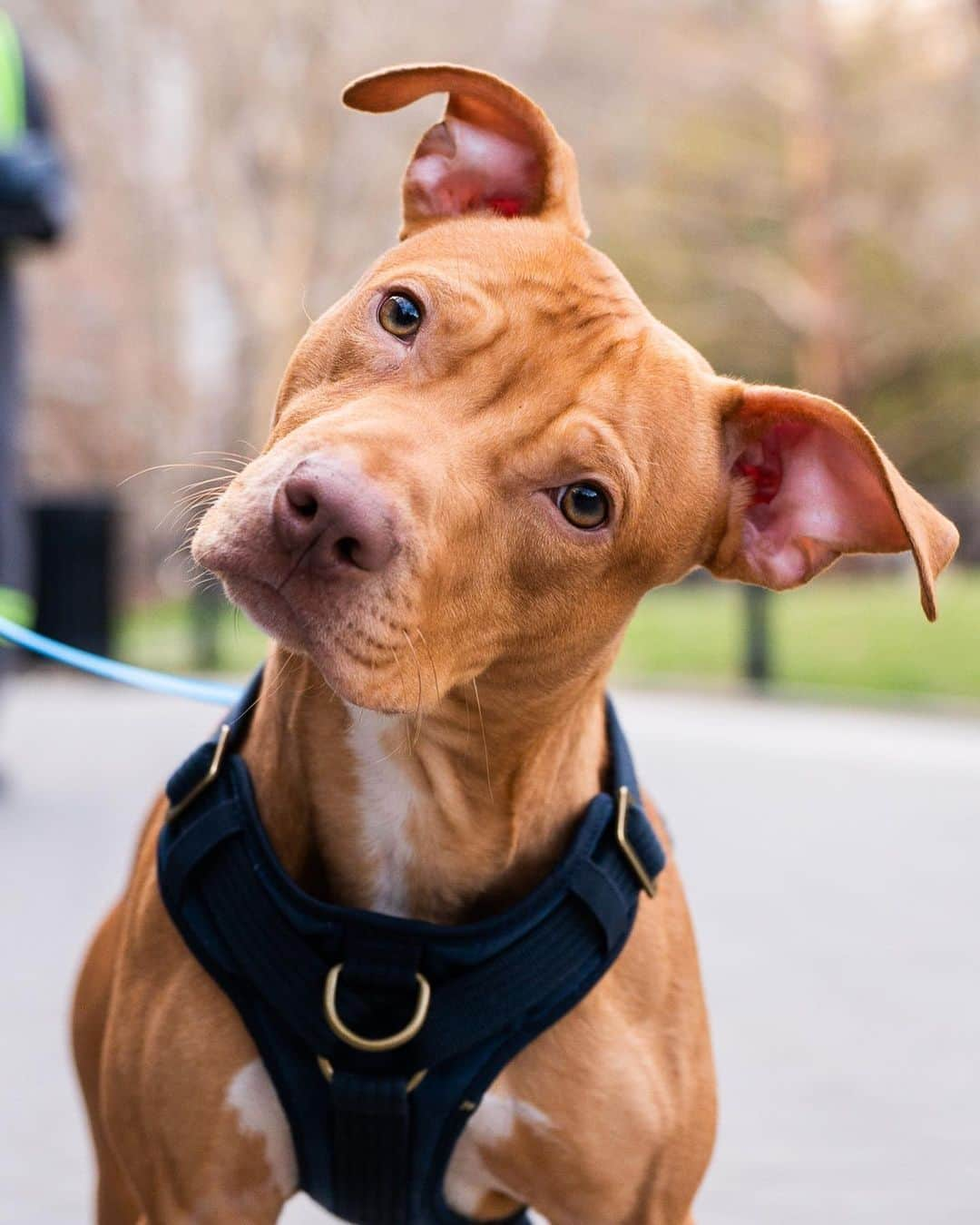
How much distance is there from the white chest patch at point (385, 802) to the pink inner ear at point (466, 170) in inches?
31.3

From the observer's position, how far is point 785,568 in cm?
250

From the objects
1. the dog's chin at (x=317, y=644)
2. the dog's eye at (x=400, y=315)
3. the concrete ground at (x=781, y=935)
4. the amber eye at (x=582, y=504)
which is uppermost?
the dog's eye at (x=400, y=315)

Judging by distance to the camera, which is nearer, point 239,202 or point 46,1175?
point 46,1175

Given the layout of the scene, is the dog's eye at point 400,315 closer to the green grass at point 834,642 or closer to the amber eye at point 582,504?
the amber eye at point 582,504

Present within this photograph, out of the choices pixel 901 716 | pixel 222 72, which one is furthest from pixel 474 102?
pixel 222 72

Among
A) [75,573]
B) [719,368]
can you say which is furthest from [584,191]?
[75,573]

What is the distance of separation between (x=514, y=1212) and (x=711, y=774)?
16.9ft

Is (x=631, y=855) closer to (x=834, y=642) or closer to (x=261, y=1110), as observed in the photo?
(x=261, y=1110)

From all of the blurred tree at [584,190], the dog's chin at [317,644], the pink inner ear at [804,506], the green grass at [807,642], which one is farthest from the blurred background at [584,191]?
the dog's chin at [317,644]

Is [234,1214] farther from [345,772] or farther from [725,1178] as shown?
[725,1178]

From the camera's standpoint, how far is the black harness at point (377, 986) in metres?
2.23

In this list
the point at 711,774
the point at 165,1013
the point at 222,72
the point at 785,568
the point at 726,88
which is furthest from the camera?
the point at 726,88

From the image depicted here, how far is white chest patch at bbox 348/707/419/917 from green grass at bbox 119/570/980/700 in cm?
771

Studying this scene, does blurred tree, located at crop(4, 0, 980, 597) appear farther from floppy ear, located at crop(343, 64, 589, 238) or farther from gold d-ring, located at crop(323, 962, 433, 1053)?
gold d-ring, located at crop(323, 962, 433, 1053)
